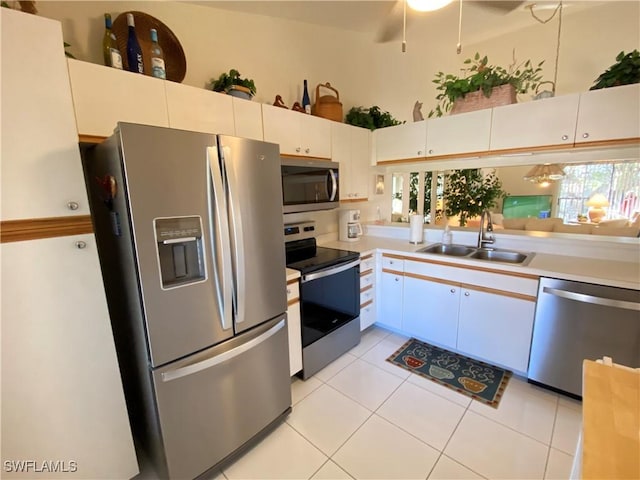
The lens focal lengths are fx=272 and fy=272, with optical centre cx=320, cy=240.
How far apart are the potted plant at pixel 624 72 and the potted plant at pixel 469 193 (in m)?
1.17

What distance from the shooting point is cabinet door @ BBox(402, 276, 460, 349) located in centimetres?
227

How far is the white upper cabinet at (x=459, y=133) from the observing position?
2.30 meters

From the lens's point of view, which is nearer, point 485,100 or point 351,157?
point 485,100

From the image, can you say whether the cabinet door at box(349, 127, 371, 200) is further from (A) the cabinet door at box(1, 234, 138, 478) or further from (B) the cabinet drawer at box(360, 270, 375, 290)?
(A) the cabinet door at box(1, 234, 138, 478)

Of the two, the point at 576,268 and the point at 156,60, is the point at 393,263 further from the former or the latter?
the point at 156,60

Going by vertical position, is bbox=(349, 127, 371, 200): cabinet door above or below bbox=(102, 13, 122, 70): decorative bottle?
below

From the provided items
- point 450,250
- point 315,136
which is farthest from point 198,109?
point 450,250

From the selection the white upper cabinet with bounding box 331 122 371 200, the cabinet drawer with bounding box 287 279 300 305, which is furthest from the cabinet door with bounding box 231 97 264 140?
the cabinet drawer with bounding box 287 279 300 305

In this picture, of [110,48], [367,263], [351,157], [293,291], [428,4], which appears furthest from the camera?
[351,157]

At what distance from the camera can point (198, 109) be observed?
165cm

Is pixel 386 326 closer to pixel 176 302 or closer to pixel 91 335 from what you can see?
pixel 176 302

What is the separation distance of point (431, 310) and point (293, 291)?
130 cm

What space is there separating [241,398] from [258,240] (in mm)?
852

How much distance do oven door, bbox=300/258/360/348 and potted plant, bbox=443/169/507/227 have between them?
5.42 feet
